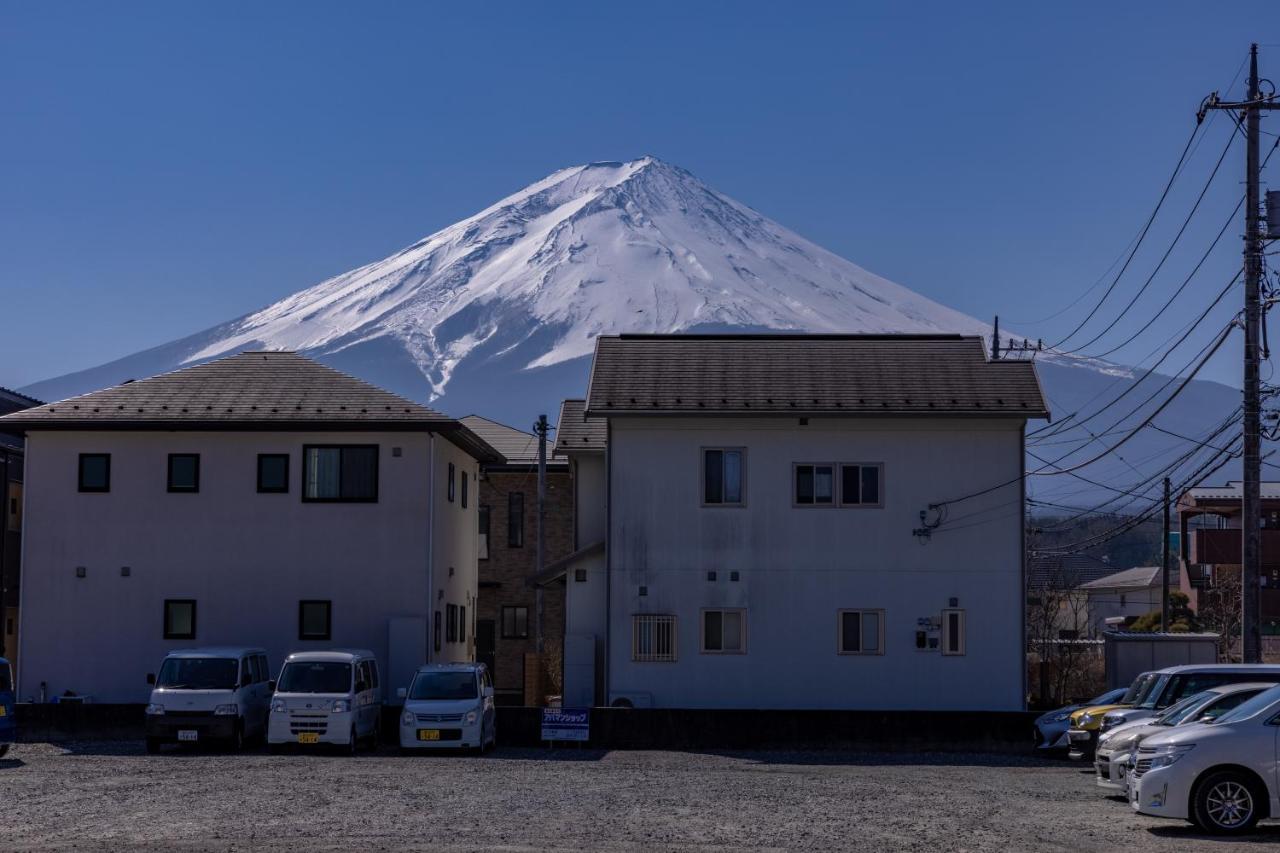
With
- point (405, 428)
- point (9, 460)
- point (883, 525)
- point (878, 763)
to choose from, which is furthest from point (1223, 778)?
point (9, 460)

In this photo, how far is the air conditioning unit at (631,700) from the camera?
100ft

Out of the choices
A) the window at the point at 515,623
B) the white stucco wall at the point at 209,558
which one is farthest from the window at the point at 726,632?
the window at the point at 515,623

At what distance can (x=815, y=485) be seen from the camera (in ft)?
102

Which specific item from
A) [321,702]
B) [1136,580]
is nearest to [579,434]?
[321,702]

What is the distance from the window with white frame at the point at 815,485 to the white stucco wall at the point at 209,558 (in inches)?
283

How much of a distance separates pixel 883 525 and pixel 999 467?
2425 mm

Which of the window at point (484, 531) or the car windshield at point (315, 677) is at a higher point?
the window at point (484, 531)

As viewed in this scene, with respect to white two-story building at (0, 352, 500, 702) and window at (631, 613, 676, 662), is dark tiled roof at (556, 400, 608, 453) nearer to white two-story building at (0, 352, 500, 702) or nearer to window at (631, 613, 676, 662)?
white two-story building at (0, 352, 500, 702)

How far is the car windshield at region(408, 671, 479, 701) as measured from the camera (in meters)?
26.4

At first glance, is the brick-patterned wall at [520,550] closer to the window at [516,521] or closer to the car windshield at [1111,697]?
the window at [516,521]

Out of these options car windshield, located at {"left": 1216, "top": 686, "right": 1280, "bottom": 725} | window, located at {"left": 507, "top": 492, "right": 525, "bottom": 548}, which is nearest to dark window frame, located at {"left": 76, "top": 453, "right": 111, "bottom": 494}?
window, located at {"left": 507, "top": 492, "right": 525, "bottom": 548}

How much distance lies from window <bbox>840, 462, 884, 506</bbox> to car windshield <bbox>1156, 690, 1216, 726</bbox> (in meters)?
12.3

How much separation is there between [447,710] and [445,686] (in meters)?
0.62

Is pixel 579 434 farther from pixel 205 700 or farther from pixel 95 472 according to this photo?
pixel 205 700
